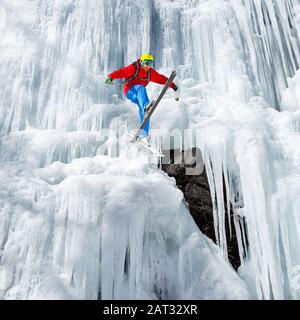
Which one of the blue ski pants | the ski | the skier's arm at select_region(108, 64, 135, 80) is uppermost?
the skier's arm at select_region(108, 64, 135, 80)

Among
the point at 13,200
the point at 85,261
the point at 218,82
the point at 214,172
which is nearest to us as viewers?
the point at 85,261

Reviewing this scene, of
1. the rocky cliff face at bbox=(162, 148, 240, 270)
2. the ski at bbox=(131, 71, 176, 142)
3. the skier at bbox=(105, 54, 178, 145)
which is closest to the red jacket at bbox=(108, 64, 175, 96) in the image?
the skier at bbox=(105, 54, 178, 145)

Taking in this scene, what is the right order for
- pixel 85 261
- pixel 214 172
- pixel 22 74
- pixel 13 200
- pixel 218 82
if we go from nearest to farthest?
pixel 85 261 < pixel 13 200 < pixel 214 172 < pixel 22 74 < pixel 218 82

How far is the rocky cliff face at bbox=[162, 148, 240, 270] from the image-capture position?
10039mm

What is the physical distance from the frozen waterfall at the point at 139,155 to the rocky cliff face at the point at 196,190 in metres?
0.36

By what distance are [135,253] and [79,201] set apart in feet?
4.33

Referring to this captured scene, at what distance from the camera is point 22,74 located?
33.0ft

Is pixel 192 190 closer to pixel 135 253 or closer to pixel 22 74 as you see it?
pixel 135 253

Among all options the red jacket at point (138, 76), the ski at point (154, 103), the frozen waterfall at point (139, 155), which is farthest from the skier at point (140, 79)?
the frozen waterfall at point (139, 155)

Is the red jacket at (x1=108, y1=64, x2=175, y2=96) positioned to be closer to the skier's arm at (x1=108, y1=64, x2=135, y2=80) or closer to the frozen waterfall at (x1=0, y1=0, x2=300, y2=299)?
the skier's arm at (x1=108, y1=64, x2=135, y2=80)

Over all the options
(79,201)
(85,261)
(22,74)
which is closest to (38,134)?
(22,74)

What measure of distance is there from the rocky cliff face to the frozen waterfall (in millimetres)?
359

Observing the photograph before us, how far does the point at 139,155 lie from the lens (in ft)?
31.4

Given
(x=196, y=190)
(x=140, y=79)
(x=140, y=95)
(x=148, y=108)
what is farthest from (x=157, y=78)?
(x=196, y=190)
